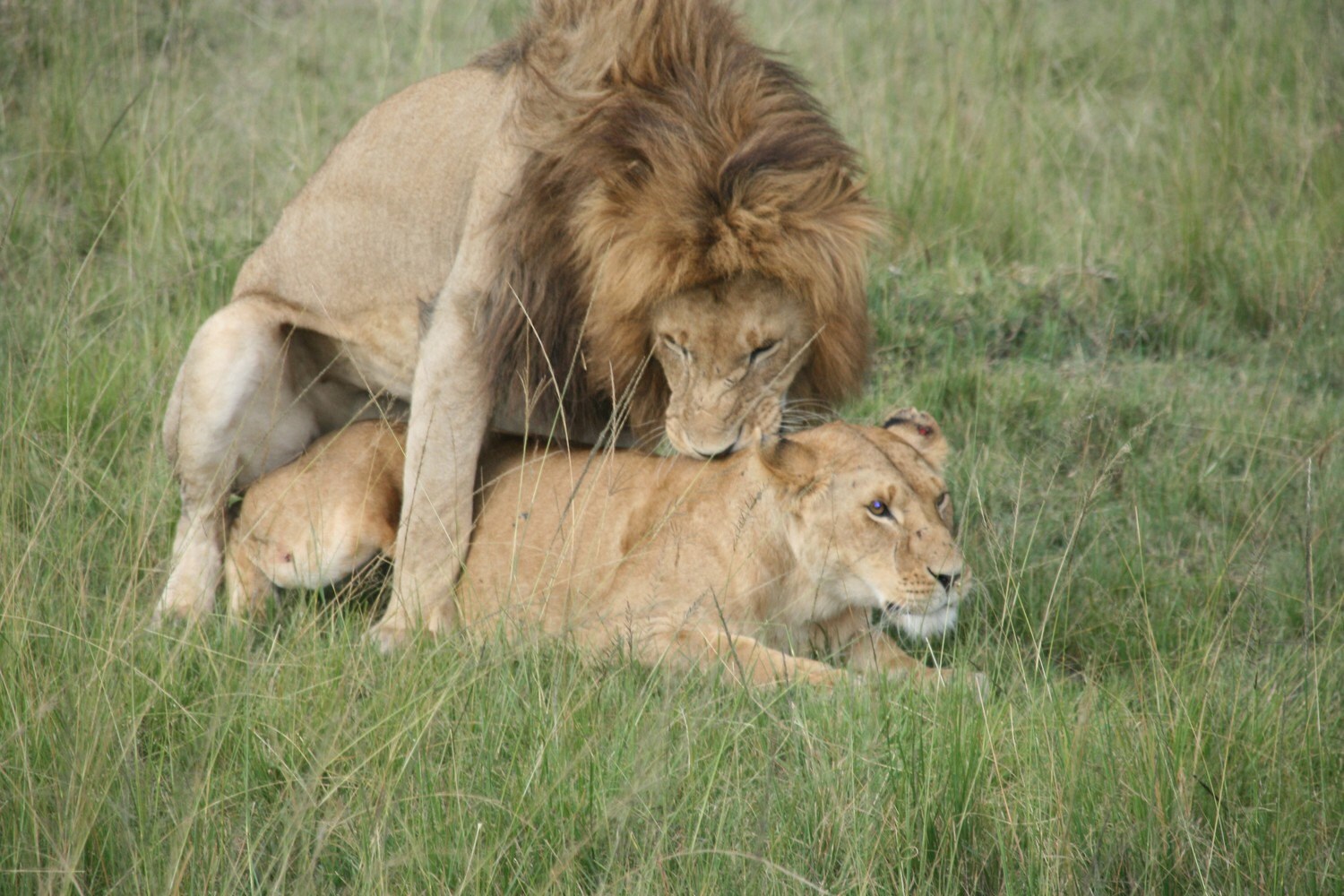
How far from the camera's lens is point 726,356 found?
3230mm

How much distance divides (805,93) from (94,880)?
88.5 inches

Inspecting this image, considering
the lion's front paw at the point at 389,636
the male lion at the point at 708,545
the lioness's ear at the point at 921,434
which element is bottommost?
the lion's front paw at the point at 389,636

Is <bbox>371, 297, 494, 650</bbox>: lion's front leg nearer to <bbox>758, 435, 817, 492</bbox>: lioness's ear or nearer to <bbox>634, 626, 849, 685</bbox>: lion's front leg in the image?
<bbox>634, 626, 849, 685</bbox>: lion's front leg

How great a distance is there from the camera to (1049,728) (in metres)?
2.60

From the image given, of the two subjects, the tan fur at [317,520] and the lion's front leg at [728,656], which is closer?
the lion's front leg at [728,656]

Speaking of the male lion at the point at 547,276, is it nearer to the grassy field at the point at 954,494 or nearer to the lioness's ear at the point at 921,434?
the lioness's ear at the point at 921,434

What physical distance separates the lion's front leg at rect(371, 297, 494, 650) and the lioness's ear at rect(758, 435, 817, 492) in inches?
27.8

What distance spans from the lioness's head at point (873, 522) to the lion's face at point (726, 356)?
0.11 meters

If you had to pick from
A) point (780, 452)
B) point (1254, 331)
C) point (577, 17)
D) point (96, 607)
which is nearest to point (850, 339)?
point (780, 452)

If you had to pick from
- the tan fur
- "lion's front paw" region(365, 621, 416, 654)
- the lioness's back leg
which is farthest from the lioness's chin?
the lioness's back leg

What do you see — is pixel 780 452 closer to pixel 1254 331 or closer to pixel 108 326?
pixel 108 326

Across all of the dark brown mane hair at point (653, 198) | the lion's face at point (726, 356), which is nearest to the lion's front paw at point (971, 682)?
the lion's face at point (726, 356)

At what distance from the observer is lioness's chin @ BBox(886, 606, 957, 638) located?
3.10m

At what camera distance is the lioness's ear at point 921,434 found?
3373 millimetres
